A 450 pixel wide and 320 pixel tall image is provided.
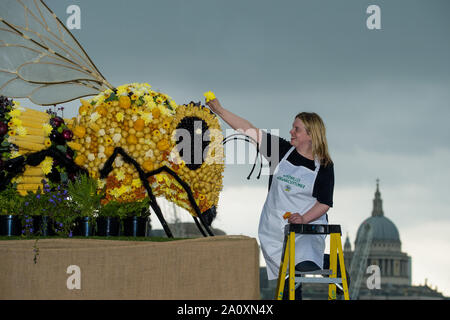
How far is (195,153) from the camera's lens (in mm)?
4035

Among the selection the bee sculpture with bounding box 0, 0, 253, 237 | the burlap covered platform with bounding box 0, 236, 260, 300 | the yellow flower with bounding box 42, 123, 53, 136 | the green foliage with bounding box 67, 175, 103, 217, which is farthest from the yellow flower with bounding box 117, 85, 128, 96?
the burlap covered platform with bounding box 0, 236, 260, 300

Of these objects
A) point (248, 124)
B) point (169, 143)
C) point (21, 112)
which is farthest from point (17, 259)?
point (248, 124)

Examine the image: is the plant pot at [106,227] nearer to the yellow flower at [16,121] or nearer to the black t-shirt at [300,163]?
the yellow flower at [16,121]

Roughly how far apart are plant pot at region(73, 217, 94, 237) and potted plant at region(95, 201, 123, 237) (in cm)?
4

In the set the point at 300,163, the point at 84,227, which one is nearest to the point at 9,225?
the point at 84,227

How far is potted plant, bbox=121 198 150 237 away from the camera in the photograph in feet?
11.6

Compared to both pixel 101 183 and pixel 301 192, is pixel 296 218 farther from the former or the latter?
pixel 101 183

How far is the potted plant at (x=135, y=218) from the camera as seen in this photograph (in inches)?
139

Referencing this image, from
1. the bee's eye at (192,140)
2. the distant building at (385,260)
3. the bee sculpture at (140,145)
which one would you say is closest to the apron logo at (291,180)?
the bee sculpture at (140,145)

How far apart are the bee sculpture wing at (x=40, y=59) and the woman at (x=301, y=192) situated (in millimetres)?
1293

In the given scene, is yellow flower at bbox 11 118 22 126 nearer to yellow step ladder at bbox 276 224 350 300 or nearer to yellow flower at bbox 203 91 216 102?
yellow flower at bbox 203 91 216 102

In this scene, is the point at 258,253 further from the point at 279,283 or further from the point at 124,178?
the point at 279,283

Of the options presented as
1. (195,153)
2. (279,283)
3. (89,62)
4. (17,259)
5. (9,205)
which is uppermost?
(89,62)
